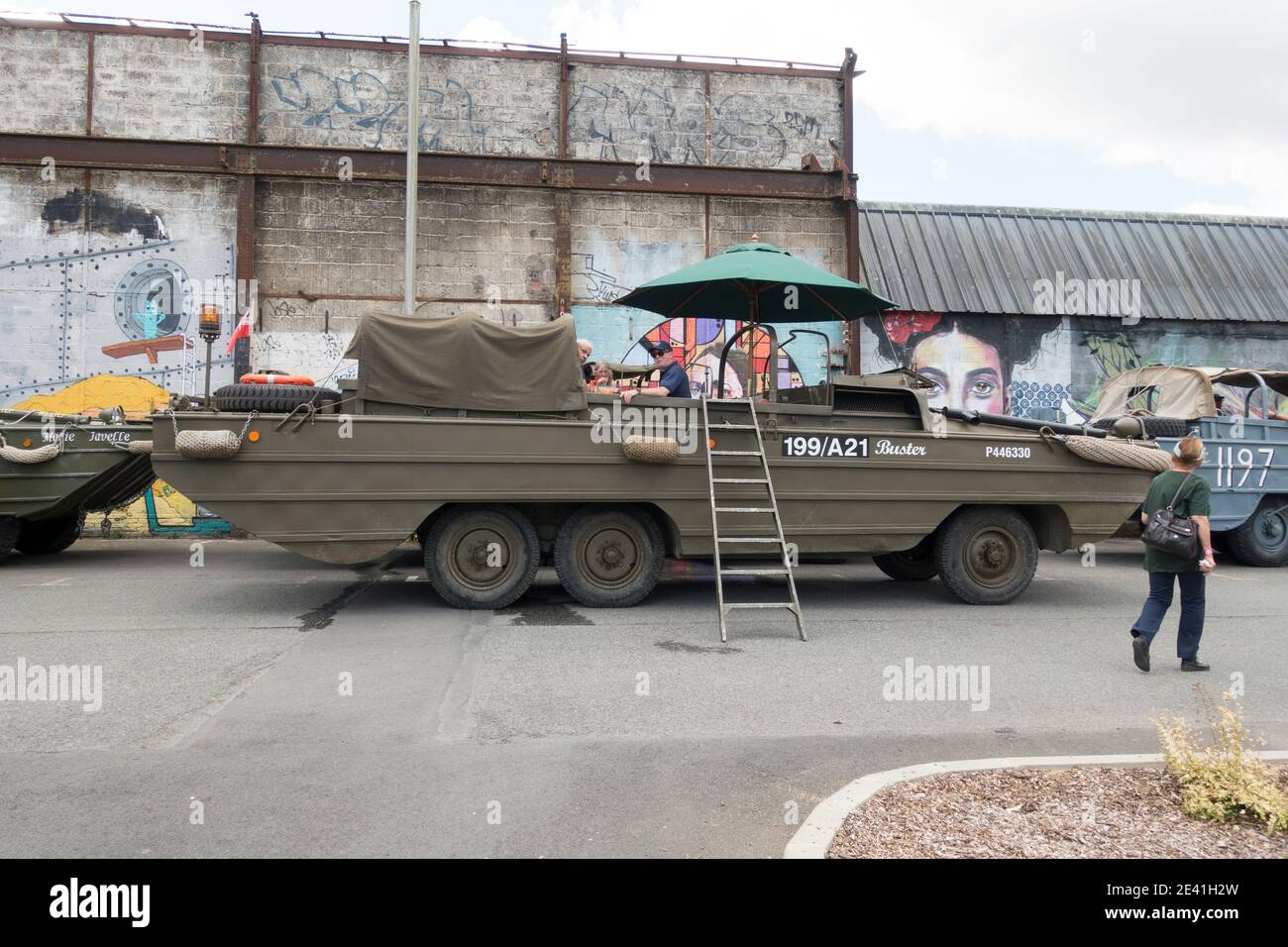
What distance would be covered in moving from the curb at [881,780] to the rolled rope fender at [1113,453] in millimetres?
4915

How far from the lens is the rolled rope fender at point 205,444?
7.96 m

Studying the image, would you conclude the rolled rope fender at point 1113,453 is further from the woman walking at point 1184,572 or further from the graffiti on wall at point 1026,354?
the graffiti on wall at point 1026,354

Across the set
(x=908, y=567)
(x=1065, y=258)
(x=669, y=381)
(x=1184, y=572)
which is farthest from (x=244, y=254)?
(x=1065, y=258)

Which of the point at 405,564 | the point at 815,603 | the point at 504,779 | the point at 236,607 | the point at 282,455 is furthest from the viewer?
the point at 405,564

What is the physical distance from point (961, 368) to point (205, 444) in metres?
13.6

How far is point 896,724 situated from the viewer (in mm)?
5566

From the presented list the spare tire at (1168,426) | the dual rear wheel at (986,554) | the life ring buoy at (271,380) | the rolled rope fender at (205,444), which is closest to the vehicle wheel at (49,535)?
the life ring buoy at (271,380)

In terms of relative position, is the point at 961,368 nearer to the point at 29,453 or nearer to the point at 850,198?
the point at 850,198

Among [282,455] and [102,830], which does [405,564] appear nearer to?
[282,455]

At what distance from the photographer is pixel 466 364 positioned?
862 cm

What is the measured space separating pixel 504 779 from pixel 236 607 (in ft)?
17.3
